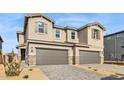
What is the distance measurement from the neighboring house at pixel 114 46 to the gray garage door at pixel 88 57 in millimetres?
9627

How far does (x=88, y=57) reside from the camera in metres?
28.2

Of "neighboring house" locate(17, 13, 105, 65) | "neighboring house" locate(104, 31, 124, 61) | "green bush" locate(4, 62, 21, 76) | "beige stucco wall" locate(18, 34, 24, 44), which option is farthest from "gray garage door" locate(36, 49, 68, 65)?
"neighboring house" locate(104, 31, 124, 61)

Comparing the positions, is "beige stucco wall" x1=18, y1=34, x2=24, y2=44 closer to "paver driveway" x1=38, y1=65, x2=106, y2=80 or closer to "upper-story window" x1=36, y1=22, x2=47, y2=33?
"upper-story window" x1=36, y1=22, x2=47, y2=33

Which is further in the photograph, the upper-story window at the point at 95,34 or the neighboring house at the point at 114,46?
the neighboring house at the point at 114,46

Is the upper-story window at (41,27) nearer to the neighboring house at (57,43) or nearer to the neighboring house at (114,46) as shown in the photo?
the neighboring house at (57,43)

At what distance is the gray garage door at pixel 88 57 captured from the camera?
2729 centimetres

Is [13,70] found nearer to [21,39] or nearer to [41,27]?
[41,27]

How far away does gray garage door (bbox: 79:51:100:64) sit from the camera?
89.5 ft

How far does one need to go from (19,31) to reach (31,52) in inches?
406

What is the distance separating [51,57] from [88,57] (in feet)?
22.6

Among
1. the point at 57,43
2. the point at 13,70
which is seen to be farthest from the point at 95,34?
the point at 13,70

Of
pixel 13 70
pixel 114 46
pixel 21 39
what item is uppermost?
pixel 21 39

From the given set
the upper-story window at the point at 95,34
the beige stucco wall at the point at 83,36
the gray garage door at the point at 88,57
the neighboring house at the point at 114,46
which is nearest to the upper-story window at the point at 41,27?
the gray garage door at the point at 88,57
